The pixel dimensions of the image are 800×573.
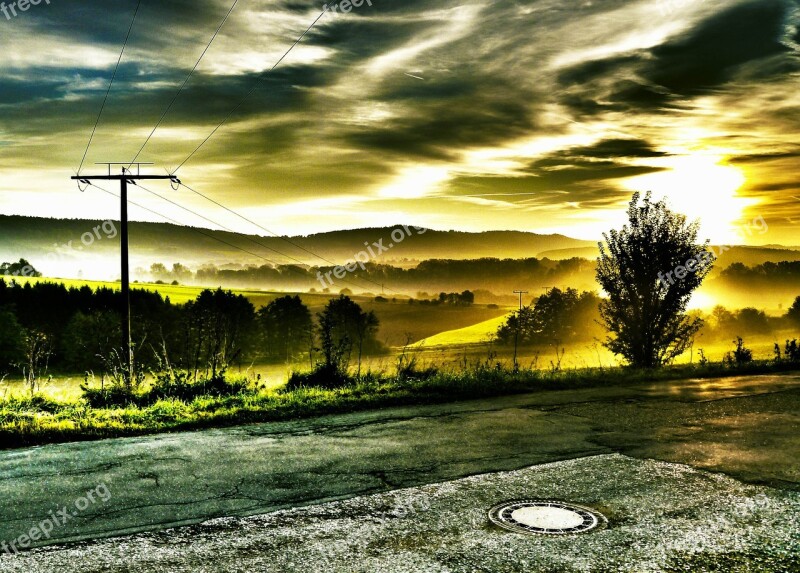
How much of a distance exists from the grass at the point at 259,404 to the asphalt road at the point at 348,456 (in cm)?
48

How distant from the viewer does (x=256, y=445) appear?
771cm

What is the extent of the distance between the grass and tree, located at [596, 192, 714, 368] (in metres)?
4.87

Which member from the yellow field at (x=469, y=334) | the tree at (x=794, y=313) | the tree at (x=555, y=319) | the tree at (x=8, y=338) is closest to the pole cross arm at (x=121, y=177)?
the tree at (x=8, y=338)

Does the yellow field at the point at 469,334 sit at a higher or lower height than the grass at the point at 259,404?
lower

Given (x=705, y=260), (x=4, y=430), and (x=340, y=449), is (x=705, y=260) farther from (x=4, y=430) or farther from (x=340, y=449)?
(x=4, y=430)

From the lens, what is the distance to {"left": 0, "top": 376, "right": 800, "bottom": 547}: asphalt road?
219 inches

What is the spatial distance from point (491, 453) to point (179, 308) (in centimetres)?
6783

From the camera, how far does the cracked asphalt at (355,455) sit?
18.3 ft

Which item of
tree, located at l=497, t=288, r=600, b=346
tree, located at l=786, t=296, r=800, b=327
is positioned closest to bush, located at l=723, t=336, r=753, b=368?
tree, located at l=497, t=288, r=600, b=346

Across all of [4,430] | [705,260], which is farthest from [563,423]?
[705,260]

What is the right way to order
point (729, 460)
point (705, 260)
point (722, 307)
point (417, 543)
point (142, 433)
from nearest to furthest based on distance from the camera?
point (417, 543) < point (729, 460) < point (142, 433) < point (705, 260) < point (722, 307)
